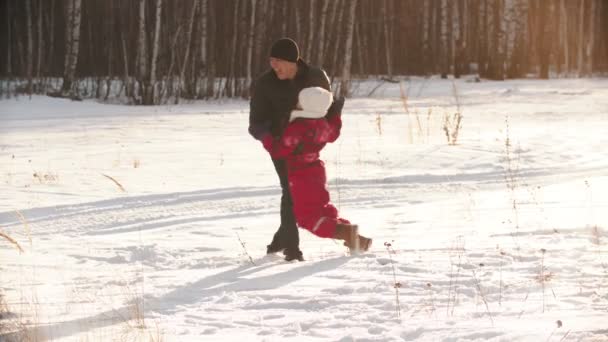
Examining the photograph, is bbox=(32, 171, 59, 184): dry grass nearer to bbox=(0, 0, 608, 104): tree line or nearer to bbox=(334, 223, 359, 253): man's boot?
bbox=(334, 223, 359, 253): man's boot

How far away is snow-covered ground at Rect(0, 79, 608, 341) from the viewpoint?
402cm

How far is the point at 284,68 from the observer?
206 inches

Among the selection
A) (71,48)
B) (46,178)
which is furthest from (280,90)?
(71,48)

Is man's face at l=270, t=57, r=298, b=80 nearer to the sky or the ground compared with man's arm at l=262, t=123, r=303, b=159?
nearer to the sky

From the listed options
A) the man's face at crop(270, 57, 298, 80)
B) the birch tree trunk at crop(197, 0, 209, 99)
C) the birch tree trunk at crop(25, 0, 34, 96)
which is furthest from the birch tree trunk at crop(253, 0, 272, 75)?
the man's face at crop(270, 57, 298, 80)

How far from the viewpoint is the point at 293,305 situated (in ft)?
14.2

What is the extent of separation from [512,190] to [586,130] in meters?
5.82

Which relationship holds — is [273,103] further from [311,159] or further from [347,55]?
[347,55]

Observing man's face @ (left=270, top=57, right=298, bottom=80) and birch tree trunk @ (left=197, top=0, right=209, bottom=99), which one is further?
birch tree trunk @ (left=197, top=0, right=209, bottom=99)

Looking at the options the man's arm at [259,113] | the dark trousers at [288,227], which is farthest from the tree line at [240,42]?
the man's arm at [259,113]

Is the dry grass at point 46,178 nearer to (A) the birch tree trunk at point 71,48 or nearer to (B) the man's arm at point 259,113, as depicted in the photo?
(B) the man's arm at point 259,113

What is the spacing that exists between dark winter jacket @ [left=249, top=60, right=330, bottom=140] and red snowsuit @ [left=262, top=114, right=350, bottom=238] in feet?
0.26

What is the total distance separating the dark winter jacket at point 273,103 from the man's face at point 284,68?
30 mm

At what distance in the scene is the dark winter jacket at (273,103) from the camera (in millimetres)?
5219
